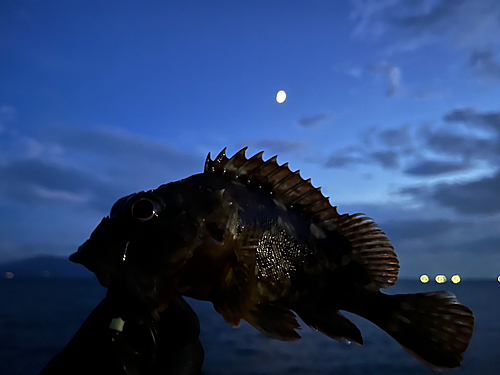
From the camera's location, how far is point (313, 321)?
8.64 ft

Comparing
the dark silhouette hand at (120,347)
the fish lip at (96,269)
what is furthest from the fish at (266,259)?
the dark silhouette hand at (120,347)

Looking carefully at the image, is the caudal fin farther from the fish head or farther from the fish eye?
the fish eye

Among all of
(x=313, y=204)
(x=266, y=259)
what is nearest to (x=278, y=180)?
(x=313, y=204)

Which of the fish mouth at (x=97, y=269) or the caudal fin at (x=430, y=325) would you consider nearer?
the fish mouth at (x=97, y=269)

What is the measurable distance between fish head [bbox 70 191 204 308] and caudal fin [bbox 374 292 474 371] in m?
1.66

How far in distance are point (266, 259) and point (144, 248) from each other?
886 millimetres

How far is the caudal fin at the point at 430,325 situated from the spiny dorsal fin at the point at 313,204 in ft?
0.75

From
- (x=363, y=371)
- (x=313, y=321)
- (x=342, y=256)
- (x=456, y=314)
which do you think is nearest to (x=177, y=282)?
(x=313, y=321)

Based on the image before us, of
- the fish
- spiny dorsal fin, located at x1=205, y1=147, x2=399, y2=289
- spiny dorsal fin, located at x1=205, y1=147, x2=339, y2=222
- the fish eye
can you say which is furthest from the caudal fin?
the fish eye

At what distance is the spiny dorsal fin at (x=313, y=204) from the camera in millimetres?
2777

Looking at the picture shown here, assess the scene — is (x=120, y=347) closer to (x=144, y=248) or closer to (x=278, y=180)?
(x=144, y=248)

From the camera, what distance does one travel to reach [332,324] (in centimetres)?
262

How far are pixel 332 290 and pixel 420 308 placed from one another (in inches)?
28.9

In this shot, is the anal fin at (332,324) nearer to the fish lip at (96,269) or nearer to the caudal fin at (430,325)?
the caudal fin at (430,325)
